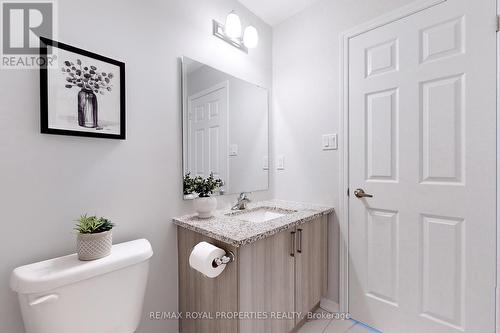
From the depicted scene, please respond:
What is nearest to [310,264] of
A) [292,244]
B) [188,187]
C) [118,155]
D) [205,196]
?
[292,244]

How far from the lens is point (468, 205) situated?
1.24m

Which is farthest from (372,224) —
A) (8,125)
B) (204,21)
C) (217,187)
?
(8,125)

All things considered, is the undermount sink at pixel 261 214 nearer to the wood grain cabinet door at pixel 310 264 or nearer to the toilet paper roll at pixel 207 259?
the wood grain cabinet door at pixel 310 264

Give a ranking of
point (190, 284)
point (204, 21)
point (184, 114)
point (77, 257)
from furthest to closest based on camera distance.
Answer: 1. point (204, 21)
2. point (184, 114)
3. point (190, 284)
4. point (77, 257)

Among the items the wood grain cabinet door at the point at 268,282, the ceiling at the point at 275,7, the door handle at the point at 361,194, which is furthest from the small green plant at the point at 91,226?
the ceiling at the point at 275,7

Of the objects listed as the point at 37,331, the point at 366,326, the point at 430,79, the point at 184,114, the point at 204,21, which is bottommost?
the point at 366,326

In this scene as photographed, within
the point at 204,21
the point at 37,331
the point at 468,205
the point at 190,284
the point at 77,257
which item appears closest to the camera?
the point at 37,331

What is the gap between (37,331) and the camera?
0.84m

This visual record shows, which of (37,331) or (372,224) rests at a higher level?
(372,224)

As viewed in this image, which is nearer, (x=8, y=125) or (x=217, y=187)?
(x=8, y=125)

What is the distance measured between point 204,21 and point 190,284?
170 centimetres

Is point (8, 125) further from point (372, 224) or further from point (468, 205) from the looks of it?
point (468, 205)

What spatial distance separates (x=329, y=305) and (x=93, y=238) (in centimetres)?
169

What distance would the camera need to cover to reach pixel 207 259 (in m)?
1.08
